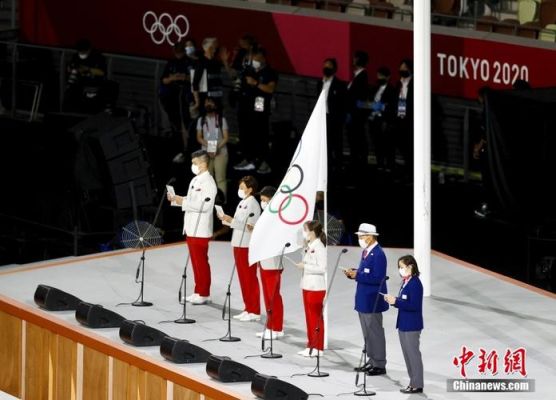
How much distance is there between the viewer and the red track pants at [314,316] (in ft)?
53.3

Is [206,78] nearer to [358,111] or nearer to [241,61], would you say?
[241,61]

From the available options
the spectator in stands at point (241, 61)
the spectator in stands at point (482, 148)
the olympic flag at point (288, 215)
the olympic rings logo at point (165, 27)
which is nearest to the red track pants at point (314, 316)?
the olympic flag at point (288, 215)

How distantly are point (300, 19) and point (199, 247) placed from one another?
9.18 metres

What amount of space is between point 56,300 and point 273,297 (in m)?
2.55

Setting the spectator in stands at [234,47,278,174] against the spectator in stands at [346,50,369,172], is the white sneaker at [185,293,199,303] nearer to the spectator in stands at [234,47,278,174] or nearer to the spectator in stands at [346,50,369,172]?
the spectator in stands at [234,47,278,174]

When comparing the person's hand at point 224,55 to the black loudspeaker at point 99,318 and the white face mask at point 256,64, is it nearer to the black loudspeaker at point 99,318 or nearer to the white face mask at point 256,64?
the white face mask at point 256,64

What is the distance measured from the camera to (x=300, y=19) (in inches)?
1054

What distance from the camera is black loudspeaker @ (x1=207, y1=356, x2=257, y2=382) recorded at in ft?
50.3

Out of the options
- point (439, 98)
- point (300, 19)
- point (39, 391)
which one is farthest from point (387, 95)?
point (39, 391)

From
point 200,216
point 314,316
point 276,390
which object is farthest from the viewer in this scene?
point 200,216

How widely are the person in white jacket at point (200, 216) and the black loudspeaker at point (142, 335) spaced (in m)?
1.69

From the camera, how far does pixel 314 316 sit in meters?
16.3

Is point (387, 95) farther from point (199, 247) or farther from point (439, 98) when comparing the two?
point (199, 247)

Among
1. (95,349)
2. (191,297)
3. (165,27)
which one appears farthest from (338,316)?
(165,27)
